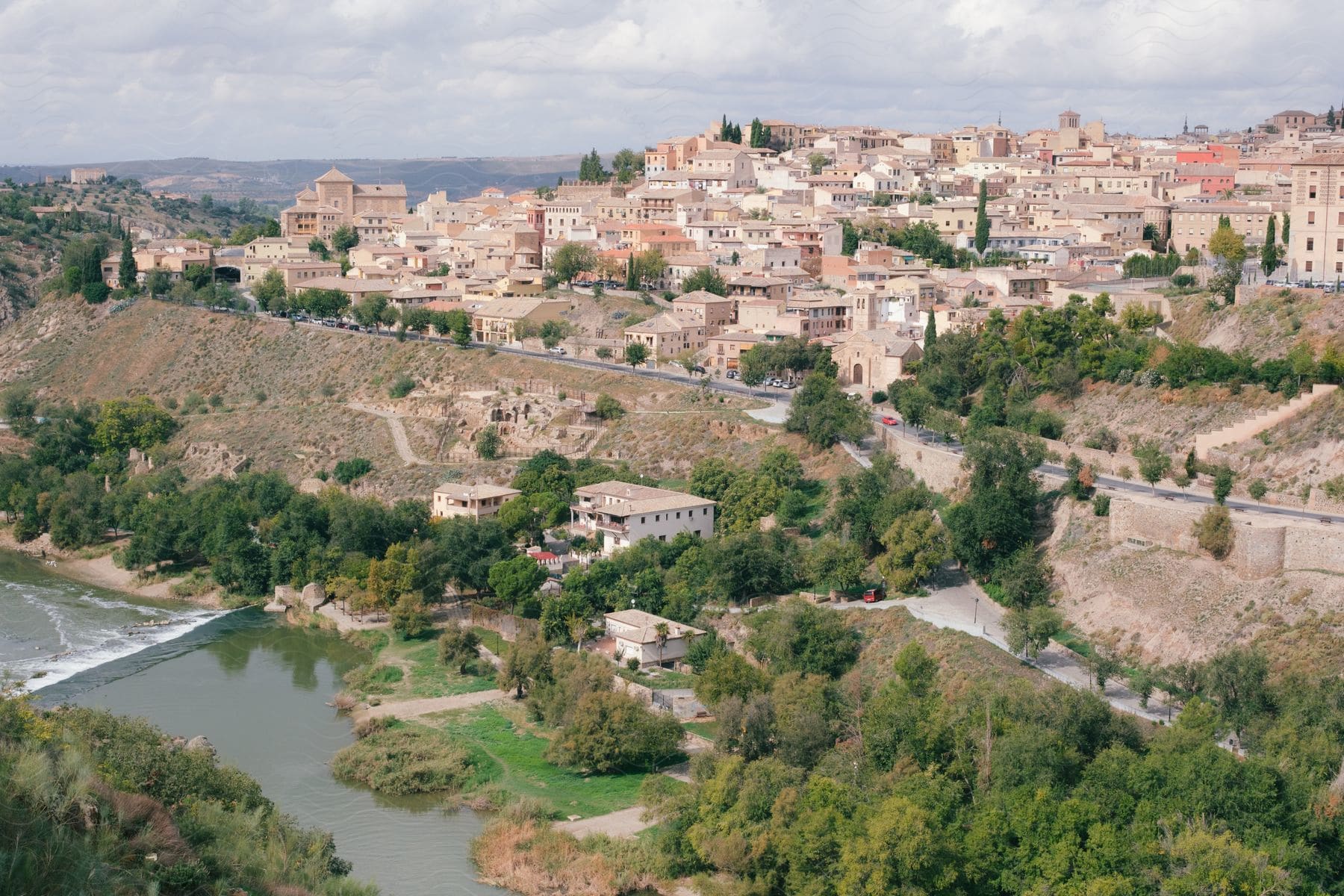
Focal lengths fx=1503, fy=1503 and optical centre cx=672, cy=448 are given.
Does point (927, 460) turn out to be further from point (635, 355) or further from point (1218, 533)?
point (635, 355)

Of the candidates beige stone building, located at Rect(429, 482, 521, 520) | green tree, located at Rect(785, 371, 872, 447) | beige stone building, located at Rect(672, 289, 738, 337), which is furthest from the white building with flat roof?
beige stone building, located at Rect(672, 289, 738, 337)

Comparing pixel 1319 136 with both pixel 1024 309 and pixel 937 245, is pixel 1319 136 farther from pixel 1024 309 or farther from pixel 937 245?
pixel 1024 309

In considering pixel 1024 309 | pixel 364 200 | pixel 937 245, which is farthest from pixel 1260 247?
pixel 364 200

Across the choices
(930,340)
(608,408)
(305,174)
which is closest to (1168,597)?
(930,340)

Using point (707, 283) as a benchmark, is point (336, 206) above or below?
above

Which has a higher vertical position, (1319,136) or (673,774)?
(1319,136)

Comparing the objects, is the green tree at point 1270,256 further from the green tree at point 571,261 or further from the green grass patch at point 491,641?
the green tree at point 571,261

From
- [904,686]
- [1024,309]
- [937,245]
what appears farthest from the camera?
[937,245]

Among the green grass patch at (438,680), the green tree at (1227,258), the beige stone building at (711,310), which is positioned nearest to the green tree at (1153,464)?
the green tree at (1227,258)
